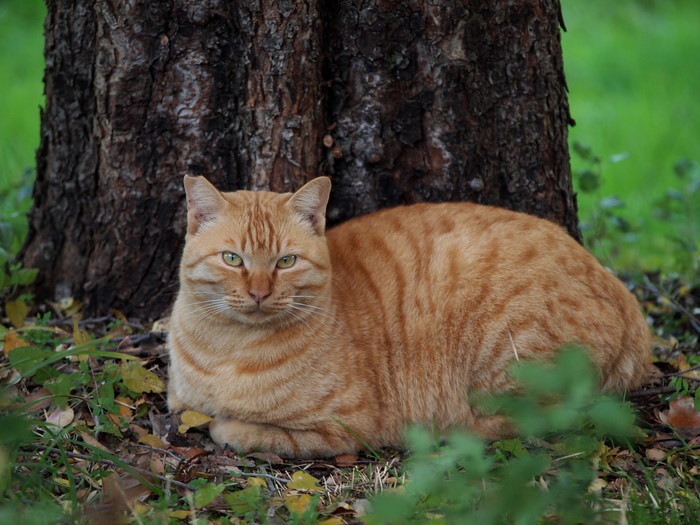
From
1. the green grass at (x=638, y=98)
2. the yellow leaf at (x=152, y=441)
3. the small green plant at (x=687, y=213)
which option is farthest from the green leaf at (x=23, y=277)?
the green grass at (x=638, y=98)

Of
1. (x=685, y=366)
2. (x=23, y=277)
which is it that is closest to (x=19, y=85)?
(x=23, y=277)

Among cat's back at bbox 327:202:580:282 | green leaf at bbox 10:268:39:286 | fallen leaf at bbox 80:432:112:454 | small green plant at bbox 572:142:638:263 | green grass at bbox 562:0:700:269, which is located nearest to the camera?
fallen leaf at bbox 80:432:112:454

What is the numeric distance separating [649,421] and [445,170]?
164 cm

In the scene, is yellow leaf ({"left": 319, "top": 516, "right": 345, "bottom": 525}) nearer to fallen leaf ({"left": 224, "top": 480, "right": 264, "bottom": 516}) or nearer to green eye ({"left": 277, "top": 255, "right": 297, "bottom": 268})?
fallen leaf ({"left": 224, "top": 480, "right": 264, "bottom": 516})

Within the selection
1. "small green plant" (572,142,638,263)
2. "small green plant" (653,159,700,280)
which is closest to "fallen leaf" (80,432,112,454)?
"small green plant" (572,142,638,263)

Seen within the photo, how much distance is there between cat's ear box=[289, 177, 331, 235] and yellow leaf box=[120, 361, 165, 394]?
112 cm

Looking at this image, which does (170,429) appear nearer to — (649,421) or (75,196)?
(75,196)

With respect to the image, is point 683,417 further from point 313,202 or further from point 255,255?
point 255,255

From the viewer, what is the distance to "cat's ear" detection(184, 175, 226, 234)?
3.58m

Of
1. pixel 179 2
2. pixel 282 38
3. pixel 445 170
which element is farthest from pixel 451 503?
pixel 179 2

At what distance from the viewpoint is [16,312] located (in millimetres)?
4449

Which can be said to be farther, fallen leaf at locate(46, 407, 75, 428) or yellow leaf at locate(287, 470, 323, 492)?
fallen leaf at locate(46, 407, 75, 428)

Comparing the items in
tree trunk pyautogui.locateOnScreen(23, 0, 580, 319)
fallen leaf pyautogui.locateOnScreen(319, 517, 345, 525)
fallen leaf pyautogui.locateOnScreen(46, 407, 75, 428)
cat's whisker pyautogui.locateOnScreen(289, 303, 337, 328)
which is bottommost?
fallen leaf pyautogui.locateOnScreen(319, 517, 345, 525)

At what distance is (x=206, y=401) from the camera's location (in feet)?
12.2
